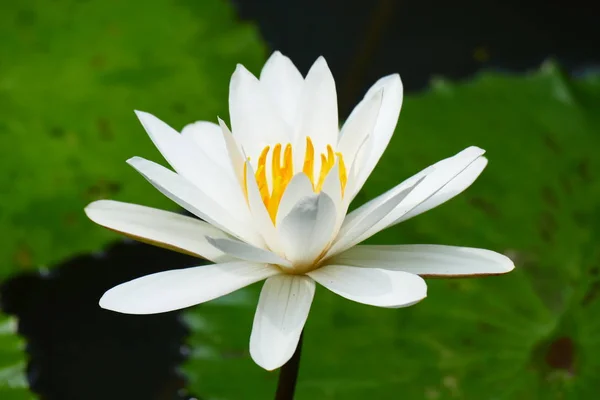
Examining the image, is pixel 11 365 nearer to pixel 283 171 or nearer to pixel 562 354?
pixel 283 171

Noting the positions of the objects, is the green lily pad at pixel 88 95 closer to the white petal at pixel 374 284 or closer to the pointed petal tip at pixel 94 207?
the pointed petal tip at pixel 94 207

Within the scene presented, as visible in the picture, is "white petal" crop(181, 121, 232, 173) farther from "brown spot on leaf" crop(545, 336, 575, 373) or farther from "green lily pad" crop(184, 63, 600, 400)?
"brown spot on leaf" crop(545, 336, 575, 373)

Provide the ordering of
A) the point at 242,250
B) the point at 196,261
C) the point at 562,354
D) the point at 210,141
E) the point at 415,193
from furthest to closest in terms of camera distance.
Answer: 1. the point at 196,261
2. the point at 562,354
3. the point at 210,141
4. the point at 415,193
5. the point at 242,250

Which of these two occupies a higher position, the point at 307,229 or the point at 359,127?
the point at 359,127

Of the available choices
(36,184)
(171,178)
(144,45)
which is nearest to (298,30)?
(144,45)

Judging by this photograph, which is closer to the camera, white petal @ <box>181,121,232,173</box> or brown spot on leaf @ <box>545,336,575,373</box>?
white petal @ <box>181,121,232,173</box>

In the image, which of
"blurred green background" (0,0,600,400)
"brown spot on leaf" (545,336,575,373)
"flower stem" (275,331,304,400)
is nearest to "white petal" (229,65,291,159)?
"flower stem" (275,331,304,400)

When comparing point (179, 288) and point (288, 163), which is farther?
point (288, 163)

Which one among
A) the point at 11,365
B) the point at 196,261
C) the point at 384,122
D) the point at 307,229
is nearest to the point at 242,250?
the point at 307,229
